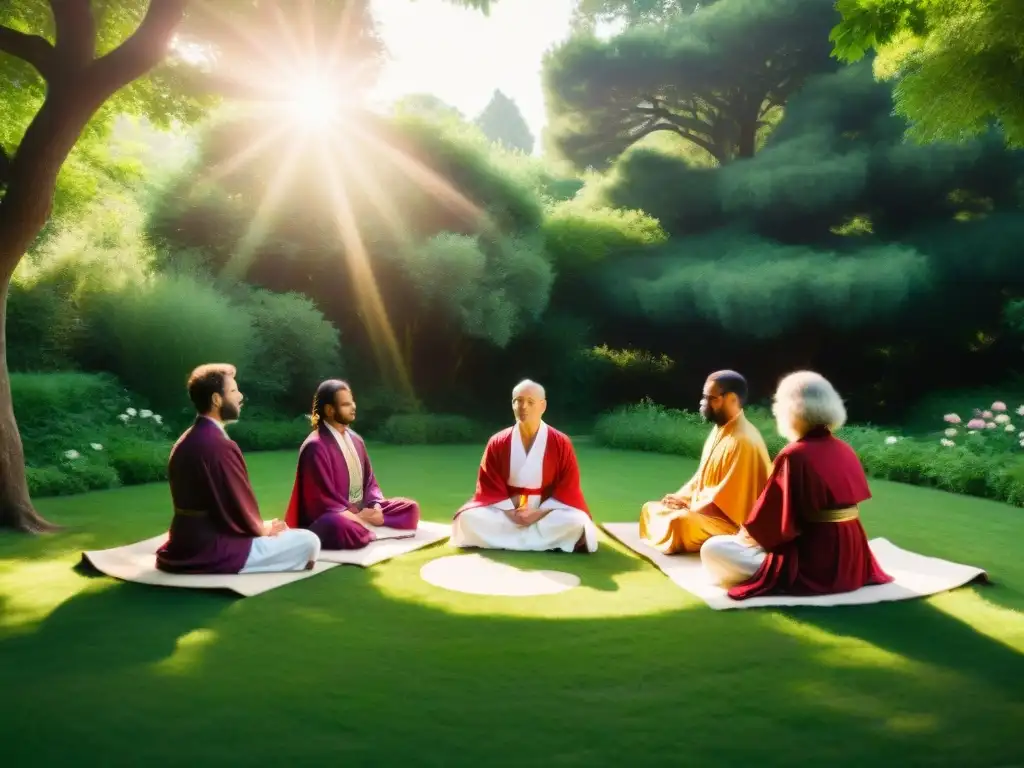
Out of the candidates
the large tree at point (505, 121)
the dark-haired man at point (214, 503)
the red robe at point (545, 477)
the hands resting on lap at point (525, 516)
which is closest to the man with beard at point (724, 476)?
the red robe at point (545, 477)

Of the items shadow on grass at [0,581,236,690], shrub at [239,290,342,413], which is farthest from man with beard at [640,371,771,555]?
shrub at [239,290,342,413]

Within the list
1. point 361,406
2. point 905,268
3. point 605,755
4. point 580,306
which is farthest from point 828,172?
point 605,755

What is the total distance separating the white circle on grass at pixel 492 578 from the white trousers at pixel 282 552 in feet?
2.35

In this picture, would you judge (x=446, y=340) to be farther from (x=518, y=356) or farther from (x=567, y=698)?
(x=567, y=698)

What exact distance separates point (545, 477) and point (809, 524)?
2.06 meters

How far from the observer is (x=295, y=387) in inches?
550

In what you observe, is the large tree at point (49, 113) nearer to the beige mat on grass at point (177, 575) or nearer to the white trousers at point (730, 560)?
the beige mat on grass at point (177, 575)

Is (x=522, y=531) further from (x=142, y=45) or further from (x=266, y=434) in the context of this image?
(x=266, y=434)

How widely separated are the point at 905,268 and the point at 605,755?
12582 mm

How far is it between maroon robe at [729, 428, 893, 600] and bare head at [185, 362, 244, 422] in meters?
3.03

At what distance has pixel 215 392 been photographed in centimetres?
495

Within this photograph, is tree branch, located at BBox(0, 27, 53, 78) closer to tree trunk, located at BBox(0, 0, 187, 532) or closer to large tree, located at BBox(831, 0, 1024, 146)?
tree trunk, located at BBox(0, 0, 187, 532)

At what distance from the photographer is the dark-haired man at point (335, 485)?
19.0 ft

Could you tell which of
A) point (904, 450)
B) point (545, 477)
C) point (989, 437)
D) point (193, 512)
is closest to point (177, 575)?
point (193, 512)
